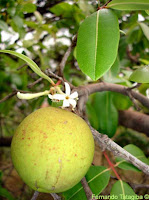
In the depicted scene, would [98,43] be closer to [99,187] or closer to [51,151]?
[51,151]

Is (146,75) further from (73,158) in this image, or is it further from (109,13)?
(73,158)

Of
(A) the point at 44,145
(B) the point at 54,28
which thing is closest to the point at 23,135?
(A) the point at 44,145

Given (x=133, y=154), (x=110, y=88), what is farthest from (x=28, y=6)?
(x=133, y=154)

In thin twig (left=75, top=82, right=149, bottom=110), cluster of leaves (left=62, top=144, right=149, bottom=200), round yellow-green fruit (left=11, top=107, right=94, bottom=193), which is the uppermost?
round yellow-green fruit (left=11, top=107, right=94, bottom=193)

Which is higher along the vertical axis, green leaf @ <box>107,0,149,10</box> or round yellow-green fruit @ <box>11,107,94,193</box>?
green leaf @ <box>107,0,149,10</box>

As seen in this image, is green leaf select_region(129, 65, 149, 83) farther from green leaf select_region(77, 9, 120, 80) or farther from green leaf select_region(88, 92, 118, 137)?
green leaf select_region(88, 92, 118, 137)

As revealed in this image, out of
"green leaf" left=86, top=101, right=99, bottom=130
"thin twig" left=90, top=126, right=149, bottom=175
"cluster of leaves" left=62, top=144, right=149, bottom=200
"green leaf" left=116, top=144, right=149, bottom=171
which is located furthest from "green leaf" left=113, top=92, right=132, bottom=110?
"thin twig" left=90, top=126, right=149, bottom=175
